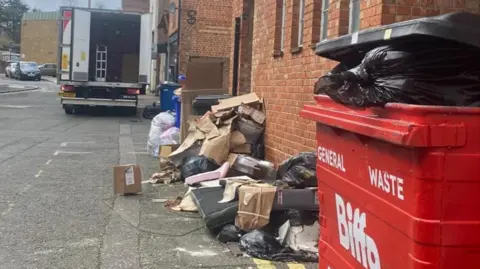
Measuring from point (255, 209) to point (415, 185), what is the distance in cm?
321

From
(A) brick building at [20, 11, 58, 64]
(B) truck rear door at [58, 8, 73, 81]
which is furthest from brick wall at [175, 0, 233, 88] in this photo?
(A) brick building at [20, 11, 58, 64]

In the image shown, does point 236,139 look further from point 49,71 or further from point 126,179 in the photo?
point 49,71

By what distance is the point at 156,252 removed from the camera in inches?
202

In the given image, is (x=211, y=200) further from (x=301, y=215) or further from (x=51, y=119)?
(x=51, y=119)

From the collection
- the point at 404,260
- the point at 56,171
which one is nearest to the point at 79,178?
the point at 56,171

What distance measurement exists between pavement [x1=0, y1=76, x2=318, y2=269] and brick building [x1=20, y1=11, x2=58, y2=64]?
81313mm

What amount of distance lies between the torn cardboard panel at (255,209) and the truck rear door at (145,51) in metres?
15.2

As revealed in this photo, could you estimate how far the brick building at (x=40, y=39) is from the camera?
87625mm

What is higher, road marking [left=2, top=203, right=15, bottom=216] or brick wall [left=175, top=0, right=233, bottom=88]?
brick wall [left=175, top=0, right=233, bottom=88]

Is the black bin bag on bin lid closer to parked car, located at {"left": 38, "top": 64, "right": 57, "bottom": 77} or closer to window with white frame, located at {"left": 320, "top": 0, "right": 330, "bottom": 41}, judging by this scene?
window with white frame, located at {"left": 320, "top": 0, "right": 330, "bottom": 41}

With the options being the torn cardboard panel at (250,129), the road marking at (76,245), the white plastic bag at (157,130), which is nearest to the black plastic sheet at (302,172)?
the road marking at (76,245)

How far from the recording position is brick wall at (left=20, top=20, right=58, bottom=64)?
3450 inches

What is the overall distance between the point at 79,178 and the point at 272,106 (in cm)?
305

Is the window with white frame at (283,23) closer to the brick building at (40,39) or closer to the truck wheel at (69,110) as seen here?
the truck wheel at (69,110)
